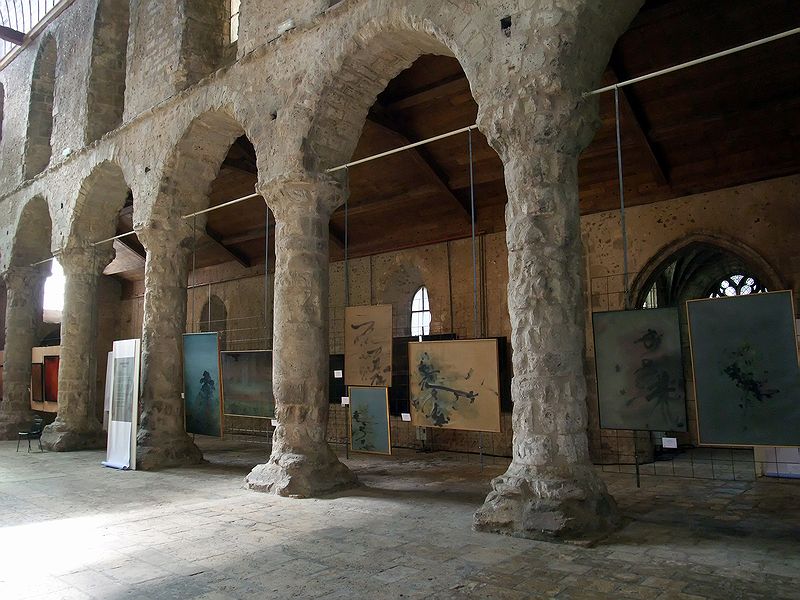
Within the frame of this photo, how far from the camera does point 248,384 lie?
9008mm

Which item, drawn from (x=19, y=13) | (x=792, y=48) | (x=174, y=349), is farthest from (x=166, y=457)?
(x=19, y=13)

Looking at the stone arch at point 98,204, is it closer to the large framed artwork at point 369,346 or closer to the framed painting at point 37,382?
the framed painting at point 37,382

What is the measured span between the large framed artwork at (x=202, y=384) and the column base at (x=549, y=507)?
4752 mm

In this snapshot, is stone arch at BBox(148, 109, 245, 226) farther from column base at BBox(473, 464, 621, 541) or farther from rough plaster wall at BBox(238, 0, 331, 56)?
column base at BBox(473, 464, 621, 541)

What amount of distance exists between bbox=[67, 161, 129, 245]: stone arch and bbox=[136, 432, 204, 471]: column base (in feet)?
A: 16.0

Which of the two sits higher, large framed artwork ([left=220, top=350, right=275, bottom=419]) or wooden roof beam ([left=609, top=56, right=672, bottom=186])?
wooden roof beam ([left=609, top=56, right=672, bottom=186])

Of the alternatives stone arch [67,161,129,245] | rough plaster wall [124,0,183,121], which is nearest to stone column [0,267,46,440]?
stone arch [67,161,129,245]

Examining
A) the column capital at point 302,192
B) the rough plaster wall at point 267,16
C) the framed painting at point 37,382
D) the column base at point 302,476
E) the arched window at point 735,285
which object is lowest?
the column base at point 302,476

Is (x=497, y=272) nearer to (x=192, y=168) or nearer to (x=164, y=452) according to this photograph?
(x=192, y=168)

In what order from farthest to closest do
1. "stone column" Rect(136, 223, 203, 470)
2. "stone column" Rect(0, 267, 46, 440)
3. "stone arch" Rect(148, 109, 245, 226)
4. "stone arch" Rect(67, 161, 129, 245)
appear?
1. "stone column" Rect(0, 267, 46, 440)
2. "stone arch" Rect(67, 161, 129, 245)
3. "stone arch" Rect(148, 109, 245, 226)
4. "stone column" Rect(136, 223, 203, 470)

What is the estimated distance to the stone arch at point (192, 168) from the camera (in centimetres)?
934

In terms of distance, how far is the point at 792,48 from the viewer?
7.44 m

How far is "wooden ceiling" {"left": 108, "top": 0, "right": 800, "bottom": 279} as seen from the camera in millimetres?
7645

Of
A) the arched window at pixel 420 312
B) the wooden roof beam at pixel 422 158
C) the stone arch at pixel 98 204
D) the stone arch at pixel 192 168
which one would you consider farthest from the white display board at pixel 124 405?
the arched window at pixel 420 312
